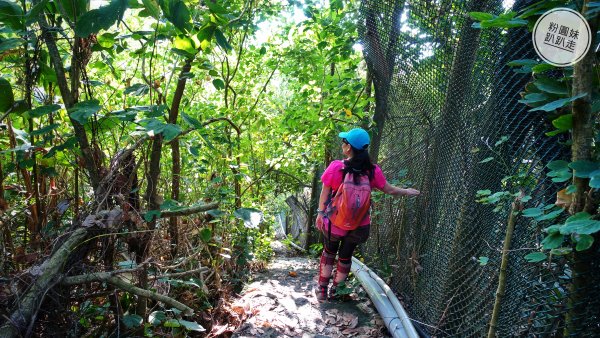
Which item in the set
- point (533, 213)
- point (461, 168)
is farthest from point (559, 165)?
point (461, 168)

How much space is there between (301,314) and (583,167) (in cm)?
333

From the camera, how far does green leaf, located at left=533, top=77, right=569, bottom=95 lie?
1.59m

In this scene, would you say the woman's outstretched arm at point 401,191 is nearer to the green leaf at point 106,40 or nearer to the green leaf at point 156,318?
the green leaf at point 156,318

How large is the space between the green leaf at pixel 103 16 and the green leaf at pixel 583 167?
2104 mm

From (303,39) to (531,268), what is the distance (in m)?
6.18

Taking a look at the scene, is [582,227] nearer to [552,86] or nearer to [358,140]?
[552,86]

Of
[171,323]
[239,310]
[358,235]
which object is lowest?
[239,310]

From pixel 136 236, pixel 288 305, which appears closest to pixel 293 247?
pixel 288 305

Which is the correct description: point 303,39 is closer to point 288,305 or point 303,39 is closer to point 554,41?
point 288,305

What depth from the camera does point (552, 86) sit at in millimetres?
1625

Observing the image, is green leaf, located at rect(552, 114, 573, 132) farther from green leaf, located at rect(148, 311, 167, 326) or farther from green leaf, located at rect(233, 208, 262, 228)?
green leaf, located at rect(148, 311, 167, 326)

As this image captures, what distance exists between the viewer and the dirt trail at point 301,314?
12.4ft

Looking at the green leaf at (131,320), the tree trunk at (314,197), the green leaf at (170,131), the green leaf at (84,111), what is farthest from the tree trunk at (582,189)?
the tree trunk at (314,197)

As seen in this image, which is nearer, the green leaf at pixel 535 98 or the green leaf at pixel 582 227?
the green leaf at pixel 582 227
